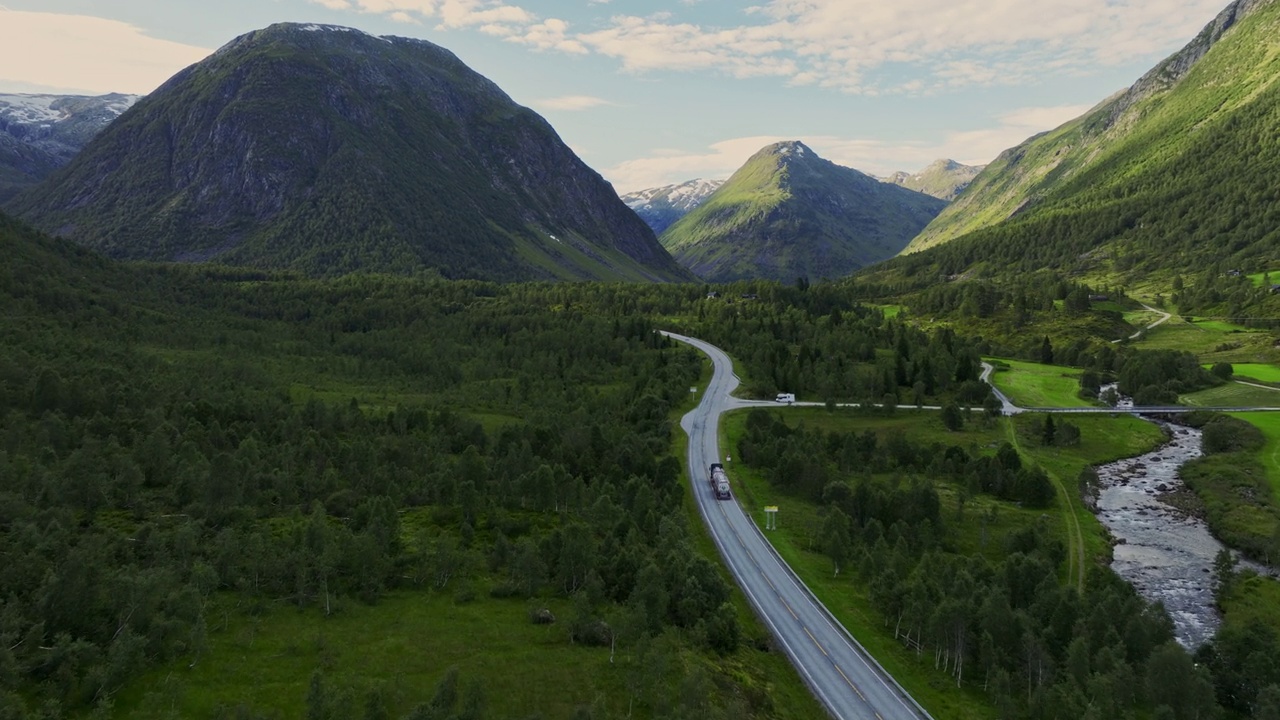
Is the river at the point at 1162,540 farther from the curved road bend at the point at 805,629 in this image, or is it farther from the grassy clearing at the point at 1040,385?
the curved road bend at the point at 805,629

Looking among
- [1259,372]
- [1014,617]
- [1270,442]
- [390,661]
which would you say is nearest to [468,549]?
[390,661]

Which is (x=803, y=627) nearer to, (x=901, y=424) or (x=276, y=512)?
(x=276, y=512)

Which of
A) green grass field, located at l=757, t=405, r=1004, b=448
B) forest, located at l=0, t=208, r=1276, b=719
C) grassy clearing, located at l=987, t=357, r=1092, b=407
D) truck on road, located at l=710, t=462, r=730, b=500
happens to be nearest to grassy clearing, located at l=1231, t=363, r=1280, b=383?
grassy clearing, located at l=987, t=357, r=1092, b=407

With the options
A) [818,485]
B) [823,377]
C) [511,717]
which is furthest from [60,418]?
[823,377]

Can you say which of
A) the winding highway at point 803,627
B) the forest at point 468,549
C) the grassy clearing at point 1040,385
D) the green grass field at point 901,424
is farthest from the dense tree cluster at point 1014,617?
the grassy clearing at point 1040,385

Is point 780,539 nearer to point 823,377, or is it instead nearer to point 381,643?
point 381,643

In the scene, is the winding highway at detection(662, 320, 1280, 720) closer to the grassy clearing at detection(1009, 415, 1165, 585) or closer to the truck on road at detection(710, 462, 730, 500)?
the truck on road at detection(710, 462, 730, 500)
